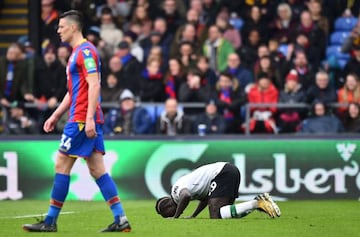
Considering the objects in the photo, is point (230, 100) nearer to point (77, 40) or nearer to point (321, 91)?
point (321, 91)

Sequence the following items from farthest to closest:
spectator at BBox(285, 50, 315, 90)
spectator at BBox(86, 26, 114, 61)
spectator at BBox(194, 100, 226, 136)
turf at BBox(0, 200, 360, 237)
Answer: spectator at BBox(86, 26, 114, 61)
spectator at BBox(285, 50, 315, 90)
spectator at BBox(194, 100, 226, 136)
turf at BBox(0, 200, 360, 237)

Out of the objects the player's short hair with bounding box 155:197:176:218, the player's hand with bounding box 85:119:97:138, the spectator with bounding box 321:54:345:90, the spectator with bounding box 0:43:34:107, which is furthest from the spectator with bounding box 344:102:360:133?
the player's hand with bounding box 85:119:97:138

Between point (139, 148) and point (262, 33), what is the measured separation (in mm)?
4487

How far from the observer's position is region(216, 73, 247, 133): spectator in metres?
19.0

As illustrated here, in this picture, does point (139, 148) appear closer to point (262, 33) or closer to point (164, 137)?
point (164, 137)

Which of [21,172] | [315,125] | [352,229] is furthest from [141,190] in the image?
[352,229]

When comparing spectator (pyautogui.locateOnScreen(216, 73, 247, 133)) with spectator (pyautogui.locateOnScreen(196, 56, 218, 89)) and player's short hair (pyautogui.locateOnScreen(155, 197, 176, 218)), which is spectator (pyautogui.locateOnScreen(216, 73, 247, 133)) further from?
player's short hair (pyautogui.locateOnScreen(155, 197, 176, 218))

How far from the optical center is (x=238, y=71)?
781 inches

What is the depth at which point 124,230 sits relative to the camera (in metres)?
Answer: 10.7

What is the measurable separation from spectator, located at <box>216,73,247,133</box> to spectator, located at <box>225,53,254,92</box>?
0.42m

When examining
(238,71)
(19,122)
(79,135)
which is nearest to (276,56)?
(238,71)

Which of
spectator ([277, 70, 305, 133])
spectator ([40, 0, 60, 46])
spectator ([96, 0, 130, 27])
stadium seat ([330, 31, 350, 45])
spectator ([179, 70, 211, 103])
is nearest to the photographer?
spectator ([277, 70, 305, 133])

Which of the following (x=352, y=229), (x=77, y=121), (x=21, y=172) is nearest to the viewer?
(x=77, y=121)

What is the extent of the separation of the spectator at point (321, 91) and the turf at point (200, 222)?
132 inches
